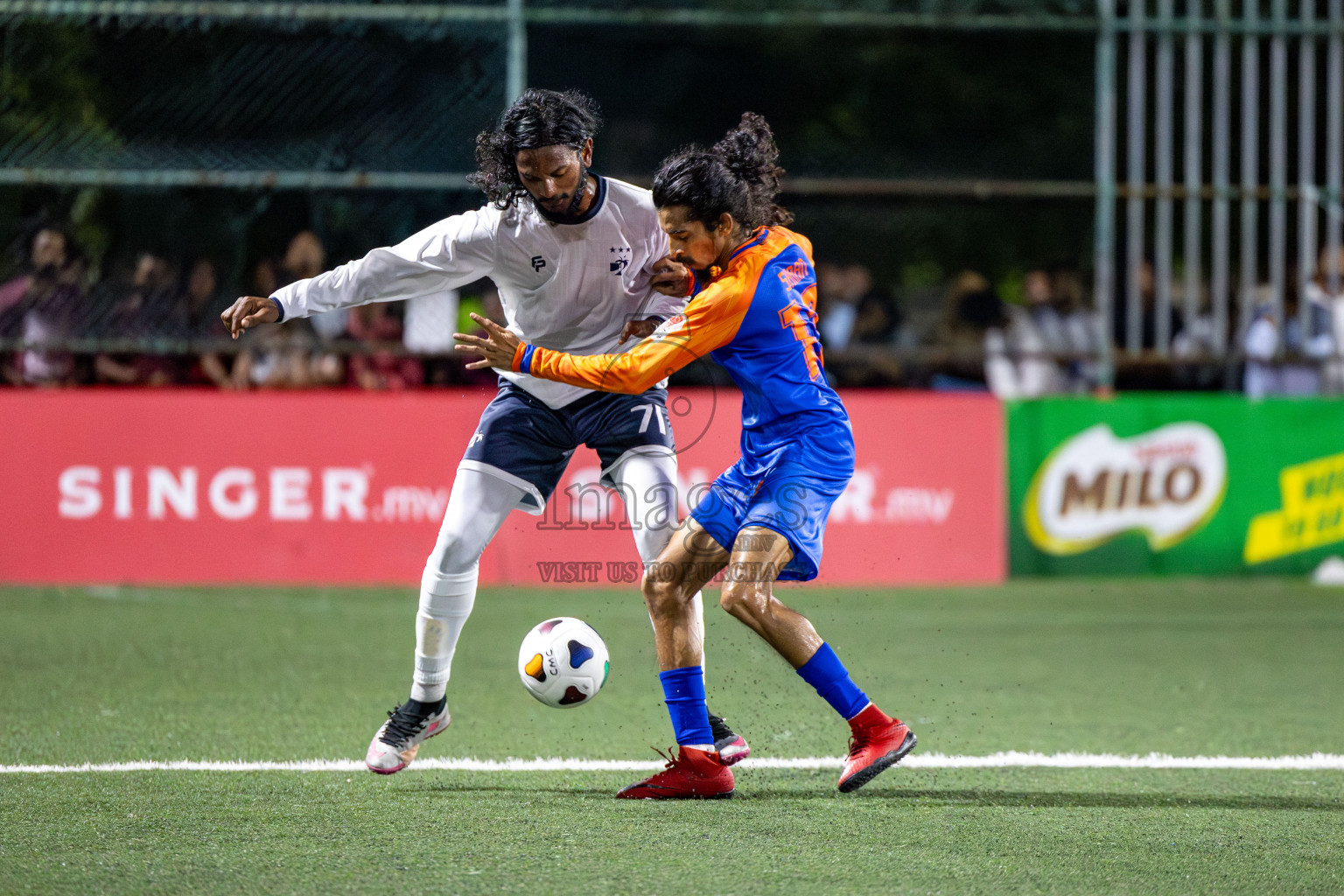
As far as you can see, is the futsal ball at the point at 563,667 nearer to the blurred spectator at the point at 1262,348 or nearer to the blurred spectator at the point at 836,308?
the blurred spectator at the point at 836,308

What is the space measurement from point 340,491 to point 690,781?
638cm

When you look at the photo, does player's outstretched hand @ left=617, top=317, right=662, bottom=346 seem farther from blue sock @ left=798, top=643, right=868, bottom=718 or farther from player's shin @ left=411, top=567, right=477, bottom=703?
blue sock @ left=798, top=643, right=868, bottom=718

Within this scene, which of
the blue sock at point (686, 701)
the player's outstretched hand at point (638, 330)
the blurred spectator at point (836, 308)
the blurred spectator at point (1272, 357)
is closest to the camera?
the blue sock at point (686, 701)

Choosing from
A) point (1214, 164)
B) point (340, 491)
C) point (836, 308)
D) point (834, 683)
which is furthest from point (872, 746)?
point (1214, 164)

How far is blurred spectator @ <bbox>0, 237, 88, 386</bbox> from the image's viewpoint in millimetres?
10750

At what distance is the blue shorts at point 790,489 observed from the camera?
191 inches

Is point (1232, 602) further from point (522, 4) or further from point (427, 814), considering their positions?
point (427, 814)

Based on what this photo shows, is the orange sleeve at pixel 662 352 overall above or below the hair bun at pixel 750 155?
below

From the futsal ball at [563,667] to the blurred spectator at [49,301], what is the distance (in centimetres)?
663

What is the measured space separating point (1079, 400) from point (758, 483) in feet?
22.7

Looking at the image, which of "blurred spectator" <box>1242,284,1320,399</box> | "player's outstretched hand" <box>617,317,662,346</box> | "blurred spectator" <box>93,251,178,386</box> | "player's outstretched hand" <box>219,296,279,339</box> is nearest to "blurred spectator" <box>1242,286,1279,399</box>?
"blurred spectator" <box>1242,284,1320,399</box>

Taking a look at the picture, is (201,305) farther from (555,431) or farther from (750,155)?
(750,155)

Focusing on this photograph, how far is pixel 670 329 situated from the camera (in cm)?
478

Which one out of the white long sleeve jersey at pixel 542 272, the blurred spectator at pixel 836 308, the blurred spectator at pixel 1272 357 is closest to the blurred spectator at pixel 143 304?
the blurred spectator at pixel 836 308
